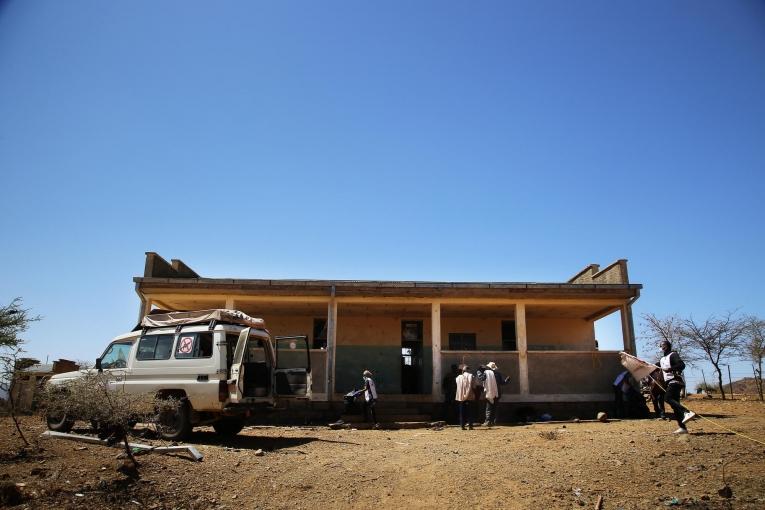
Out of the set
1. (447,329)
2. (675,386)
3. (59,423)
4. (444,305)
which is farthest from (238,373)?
(447,329)

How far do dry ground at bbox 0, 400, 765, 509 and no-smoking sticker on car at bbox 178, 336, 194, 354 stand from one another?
169 centimetres

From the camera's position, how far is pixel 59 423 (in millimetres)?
10070

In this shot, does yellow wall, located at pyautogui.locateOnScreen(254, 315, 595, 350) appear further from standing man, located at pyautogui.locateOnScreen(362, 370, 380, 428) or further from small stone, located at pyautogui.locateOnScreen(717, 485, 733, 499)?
small stone, located at pyautogui.locateOnScreen(717, 485, 733, 499)

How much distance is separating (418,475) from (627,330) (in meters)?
10.4

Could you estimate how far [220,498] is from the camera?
668 centimetres

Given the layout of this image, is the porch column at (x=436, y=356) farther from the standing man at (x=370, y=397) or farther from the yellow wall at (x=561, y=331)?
the yellow wall at (x=561, y=331)

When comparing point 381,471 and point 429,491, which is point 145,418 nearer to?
point 381,471

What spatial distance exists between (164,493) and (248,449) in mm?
3004

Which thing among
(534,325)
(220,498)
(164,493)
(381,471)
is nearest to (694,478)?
(381,471)

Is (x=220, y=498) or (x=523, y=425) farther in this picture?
(x=523, y=425)

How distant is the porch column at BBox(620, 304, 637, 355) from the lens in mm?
15430

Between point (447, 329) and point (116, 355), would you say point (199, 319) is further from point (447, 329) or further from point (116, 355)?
point (447, 329)

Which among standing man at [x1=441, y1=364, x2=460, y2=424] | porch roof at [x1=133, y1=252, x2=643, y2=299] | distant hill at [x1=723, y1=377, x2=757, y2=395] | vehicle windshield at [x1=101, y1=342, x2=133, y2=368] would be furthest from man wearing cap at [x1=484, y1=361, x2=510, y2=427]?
distant hill at [x1=723, y1=377, x2=757, y2=395]

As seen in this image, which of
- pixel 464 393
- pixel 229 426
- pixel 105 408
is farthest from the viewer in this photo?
Result: pixel 464 393
